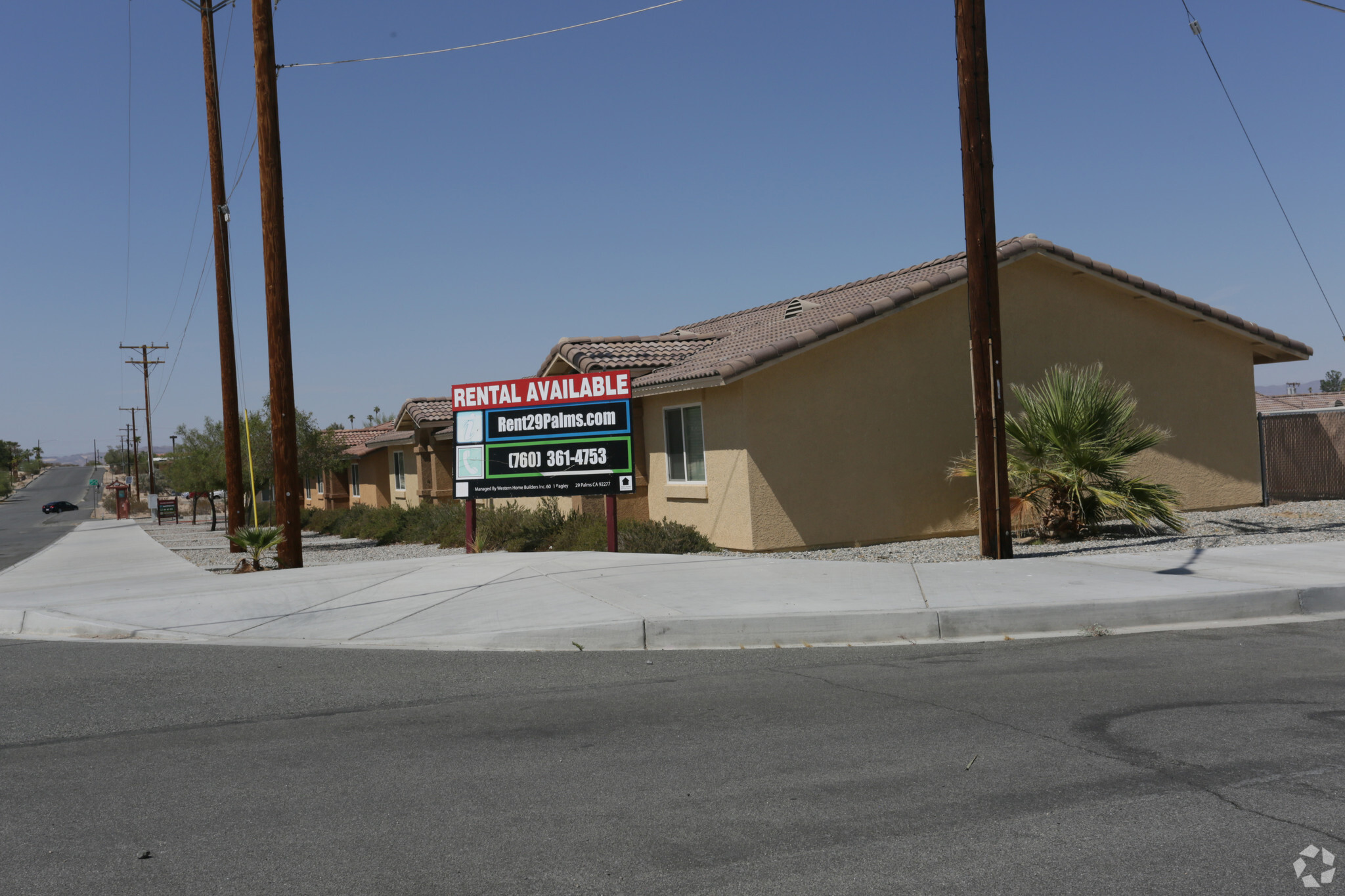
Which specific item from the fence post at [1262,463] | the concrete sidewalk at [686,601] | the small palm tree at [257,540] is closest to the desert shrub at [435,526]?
the small palm tree at [257,540]

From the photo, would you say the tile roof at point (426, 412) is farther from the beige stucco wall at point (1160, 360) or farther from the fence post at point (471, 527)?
the beige stucco wall at point (1160, 360)

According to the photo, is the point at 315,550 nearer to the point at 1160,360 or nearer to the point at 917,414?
the point at 917,414

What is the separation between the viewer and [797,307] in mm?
22062

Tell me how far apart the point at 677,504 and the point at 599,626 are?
31.8ft

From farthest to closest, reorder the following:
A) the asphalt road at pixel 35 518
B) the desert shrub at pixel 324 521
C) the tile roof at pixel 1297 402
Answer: the tile roof at pixel 1297 402, the desert shrub at pixel 324 521, the asphalt road at pixel 35 518

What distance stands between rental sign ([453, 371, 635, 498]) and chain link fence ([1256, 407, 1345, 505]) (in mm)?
13355

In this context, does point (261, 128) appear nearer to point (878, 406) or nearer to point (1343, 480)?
point (878, 406)

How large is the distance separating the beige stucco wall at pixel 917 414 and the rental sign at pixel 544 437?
1.92 metres

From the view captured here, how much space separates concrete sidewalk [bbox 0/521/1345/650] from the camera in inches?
375

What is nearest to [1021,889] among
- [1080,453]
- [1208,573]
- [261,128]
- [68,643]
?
[1208,573]

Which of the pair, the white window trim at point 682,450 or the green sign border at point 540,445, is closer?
the green sign border at point 540,445

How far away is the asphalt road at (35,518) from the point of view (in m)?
32.8

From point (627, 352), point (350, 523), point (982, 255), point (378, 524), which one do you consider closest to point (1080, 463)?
point (982, 255)

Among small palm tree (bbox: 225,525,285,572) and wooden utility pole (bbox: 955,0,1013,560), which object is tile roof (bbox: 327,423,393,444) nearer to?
small palm tree (bbox: 225,525,285,572)
